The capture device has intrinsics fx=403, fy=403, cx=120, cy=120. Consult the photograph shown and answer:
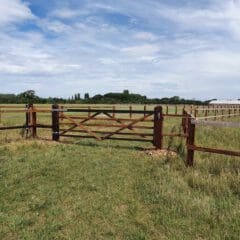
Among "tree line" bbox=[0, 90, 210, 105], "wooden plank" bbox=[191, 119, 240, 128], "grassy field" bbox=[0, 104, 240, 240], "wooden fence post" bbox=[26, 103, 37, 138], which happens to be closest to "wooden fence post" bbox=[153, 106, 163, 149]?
"grassy field" bbox=[0, 104, 240, 240]

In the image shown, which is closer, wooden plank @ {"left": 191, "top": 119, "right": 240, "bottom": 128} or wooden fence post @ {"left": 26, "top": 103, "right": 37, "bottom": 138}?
wooden plank @ {"left": 191, "top": 119, "right": 240, "bottom": 128}

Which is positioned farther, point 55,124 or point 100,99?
point 100,99

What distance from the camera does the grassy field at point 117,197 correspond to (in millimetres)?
5941

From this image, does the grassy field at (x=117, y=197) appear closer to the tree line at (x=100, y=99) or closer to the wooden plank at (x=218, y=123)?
the wooden plank at (x=218, y=123)

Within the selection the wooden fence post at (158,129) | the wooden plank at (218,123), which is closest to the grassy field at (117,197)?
the wooden plank at (218,123)

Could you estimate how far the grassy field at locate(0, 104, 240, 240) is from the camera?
5941 mm

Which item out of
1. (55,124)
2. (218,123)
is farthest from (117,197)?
(55,124)

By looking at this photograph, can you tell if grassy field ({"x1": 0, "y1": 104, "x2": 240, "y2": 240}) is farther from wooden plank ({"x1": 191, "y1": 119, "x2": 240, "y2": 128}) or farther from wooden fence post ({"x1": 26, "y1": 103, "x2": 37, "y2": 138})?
wooden fence post ({"x1": 26, "y1": 103, "x2": 37, "y2": 138})

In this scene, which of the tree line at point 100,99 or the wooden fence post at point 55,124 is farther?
the tree line at point 100,99

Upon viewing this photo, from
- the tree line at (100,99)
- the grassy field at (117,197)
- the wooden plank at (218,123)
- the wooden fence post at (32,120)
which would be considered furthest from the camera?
the tree line at (100,99)

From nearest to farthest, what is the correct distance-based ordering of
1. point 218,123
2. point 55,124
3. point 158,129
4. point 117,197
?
point 117,197
point 218,123
point 158,129
point 55,124

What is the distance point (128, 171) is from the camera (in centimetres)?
968

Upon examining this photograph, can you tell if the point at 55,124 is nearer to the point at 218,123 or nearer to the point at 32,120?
the point at 32,120

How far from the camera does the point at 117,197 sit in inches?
295
